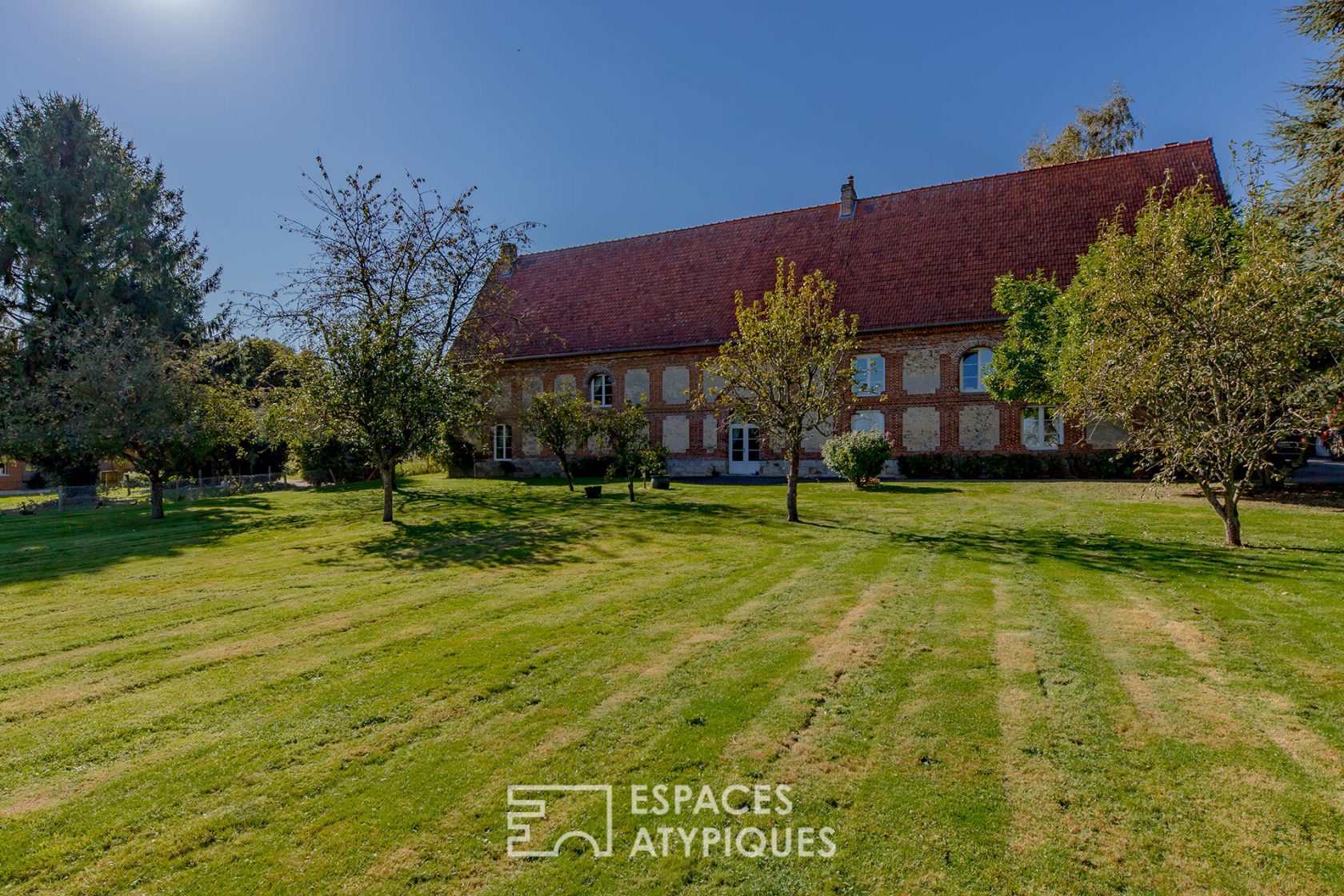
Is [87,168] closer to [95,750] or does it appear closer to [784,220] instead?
[784,220]

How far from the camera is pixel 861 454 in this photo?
17078mm

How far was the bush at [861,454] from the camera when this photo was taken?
17.0 metres

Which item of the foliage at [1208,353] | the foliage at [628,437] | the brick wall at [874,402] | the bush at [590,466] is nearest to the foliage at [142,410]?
the foliage at [628,437]

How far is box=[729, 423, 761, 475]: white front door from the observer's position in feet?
79.8

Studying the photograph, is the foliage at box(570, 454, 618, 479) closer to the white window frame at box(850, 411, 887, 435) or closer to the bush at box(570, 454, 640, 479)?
the bush at box(570, 454, 640, 479)

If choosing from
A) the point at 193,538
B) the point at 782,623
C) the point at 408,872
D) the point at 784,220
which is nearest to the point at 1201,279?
the point at 782,623

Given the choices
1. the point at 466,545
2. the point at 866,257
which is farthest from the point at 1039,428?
the point at 466,545

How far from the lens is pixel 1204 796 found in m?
3.04

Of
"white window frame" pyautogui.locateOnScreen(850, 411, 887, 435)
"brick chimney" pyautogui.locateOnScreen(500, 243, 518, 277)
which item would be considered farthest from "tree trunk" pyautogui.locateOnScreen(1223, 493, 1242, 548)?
"brick chimney" pyautogui.locateOnScreen(500, 243, 518, 277)

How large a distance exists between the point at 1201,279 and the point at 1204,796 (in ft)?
28.6

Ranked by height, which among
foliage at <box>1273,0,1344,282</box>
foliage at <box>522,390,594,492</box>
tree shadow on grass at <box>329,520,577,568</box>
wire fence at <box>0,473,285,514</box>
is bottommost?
tree shadow on grass at <box>329,520,577,568</box>

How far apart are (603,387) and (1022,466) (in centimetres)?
1595

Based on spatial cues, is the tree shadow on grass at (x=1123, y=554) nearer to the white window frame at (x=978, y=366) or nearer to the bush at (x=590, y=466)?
the white window frame at (x=978, y=366)

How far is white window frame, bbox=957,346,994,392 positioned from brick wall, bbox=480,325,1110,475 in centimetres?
15
